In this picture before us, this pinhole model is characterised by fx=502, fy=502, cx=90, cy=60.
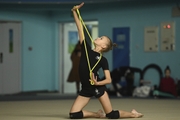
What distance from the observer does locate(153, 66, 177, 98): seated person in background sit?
14159 mm

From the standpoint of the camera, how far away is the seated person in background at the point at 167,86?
14159 millimetres

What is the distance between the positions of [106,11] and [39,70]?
3.16 meters

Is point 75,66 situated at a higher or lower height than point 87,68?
lower

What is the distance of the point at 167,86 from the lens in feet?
47.1

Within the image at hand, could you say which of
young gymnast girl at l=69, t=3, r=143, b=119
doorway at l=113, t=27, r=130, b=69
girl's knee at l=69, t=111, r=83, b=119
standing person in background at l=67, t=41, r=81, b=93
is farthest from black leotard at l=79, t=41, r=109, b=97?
standing person in background at l=67, t=41, r=81, b=93

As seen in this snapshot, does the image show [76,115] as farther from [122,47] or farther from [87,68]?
[122,47]

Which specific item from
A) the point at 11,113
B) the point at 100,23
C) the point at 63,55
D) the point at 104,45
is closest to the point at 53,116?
the point at 11,113

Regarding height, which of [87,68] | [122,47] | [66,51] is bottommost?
[87,68]

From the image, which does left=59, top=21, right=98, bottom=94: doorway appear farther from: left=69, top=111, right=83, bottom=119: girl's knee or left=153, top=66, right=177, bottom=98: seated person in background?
left=69, top=111, right=83, bottom=119: girl's knee

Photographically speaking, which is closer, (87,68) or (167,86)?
(87,68)

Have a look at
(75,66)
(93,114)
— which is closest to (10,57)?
(75,66)

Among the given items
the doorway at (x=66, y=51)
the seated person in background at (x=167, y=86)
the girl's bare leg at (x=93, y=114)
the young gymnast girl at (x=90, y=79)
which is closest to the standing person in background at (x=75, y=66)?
the doorway at (x=66, y=51)

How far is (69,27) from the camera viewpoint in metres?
17.7

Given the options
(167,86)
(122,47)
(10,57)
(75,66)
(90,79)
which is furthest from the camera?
Result: (75,66)
